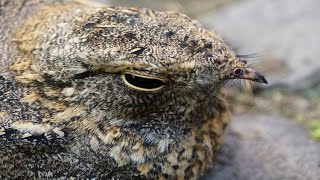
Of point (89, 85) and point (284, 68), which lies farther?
point (284, 68)

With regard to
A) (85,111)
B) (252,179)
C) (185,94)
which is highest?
(185,94)

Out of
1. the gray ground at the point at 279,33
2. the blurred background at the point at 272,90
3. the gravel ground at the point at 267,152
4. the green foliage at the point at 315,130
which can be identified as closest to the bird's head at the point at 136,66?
the blurred background at the point at 272,90

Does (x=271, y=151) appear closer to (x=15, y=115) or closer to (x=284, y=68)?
(x=284, y=68)

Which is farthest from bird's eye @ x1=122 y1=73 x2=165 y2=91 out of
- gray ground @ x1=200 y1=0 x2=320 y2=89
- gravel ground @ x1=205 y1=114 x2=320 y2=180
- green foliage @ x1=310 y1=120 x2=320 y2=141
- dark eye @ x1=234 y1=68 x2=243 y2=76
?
gray ground @ x1=200 y1=0 x2=320 y2=89

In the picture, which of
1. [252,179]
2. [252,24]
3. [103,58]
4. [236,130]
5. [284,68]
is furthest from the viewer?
[252,24]

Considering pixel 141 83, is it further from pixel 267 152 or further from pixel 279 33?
pixel 279 33

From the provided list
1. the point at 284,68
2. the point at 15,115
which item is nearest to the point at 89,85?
the point at 15,115

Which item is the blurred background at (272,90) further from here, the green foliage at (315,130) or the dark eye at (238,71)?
the dark eye at (238,71)
